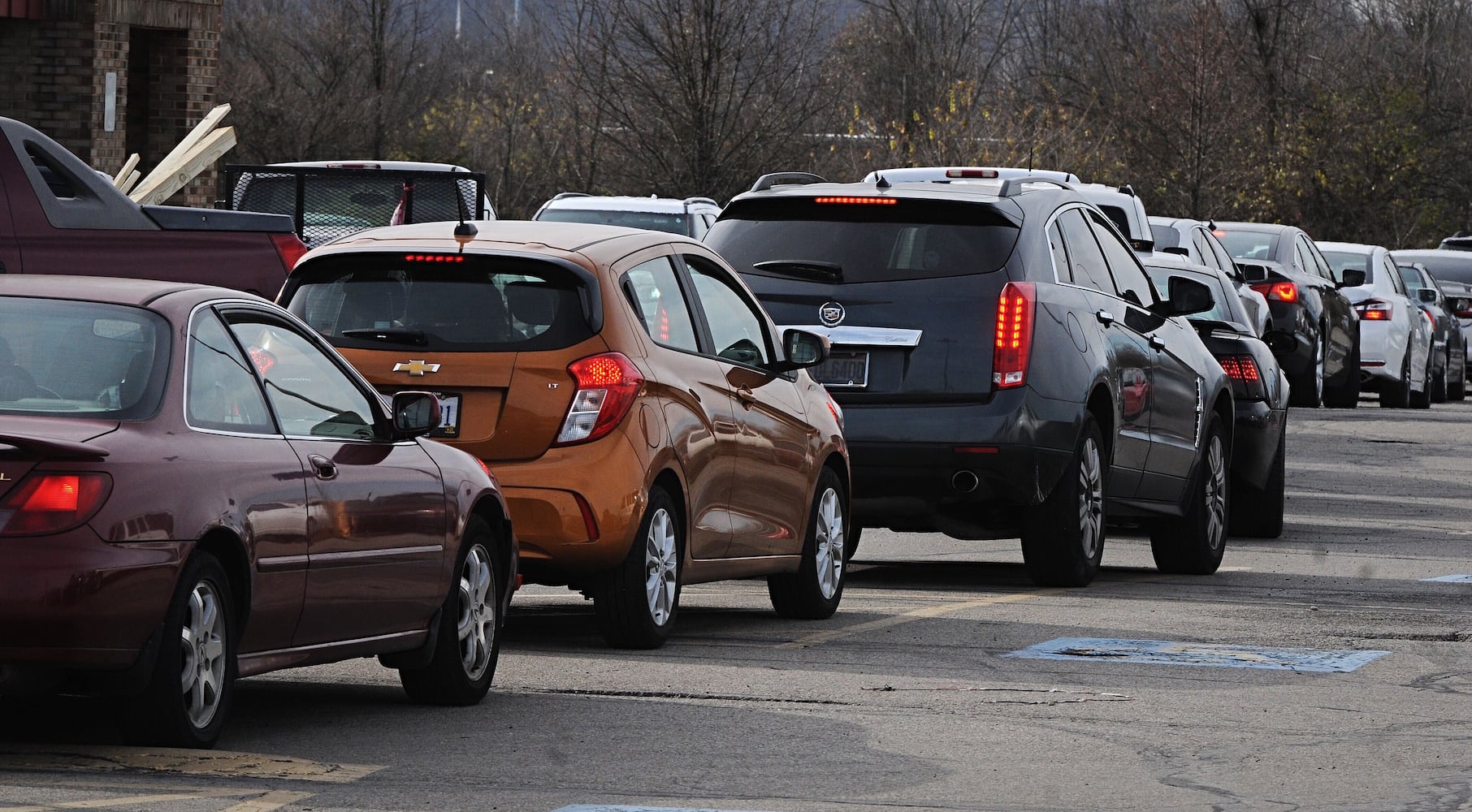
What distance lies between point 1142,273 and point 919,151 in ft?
110

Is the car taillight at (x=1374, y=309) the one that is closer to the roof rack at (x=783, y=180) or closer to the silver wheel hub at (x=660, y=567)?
the roof rack at (x=783, y=180)

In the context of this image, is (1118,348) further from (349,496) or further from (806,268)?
(349,496)

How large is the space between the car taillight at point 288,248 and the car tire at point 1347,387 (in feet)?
66.5

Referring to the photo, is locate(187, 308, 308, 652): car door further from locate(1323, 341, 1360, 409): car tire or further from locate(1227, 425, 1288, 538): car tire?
locate(1323, 341, 1360, 409): car tire

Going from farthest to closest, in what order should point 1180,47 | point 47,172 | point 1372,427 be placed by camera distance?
1. point 1180,47
2. point 1372,427
3. point 47,172

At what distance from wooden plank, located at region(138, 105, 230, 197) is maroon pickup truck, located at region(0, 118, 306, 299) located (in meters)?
8.93

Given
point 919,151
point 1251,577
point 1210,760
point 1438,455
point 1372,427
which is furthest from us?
point 919,151

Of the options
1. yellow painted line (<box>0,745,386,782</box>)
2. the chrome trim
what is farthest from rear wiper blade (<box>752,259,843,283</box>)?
yellow painted line (<box>0,745,386,782</box>)

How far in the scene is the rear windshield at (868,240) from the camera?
41.0ft

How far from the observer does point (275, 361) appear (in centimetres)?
796

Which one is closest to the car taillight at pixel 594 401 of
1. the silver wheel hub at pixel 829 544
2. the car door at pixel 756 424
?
the car door at pixel 756 424

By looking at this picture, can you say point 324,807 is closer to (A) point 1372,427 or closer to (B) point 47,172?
(B) point 47,172

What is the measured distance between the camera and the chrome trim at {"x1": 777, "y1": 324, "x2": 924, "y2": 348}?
40.5 ft

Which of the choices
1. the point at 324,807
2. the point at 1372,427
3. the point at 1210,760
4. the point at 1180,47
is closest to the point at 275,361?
the point at 324,807
